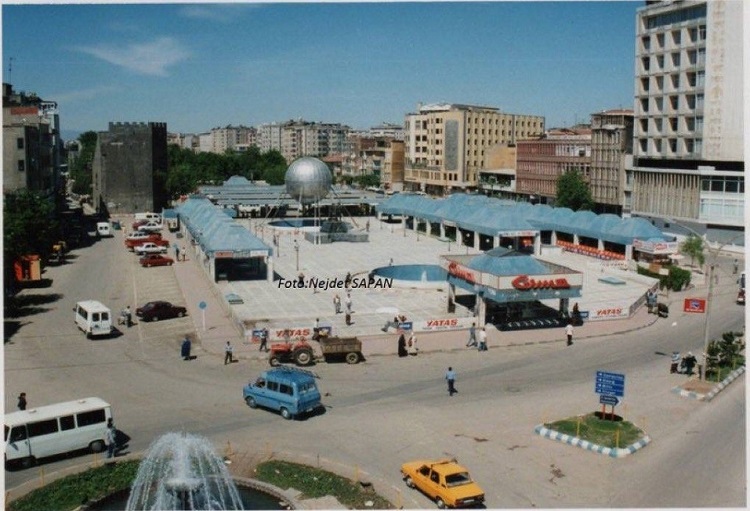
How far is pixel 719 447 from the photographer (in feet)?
68.8

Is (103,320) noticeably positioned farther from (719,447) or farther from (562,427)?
(719,447)

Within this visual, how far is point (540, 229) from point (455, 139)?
6042cm

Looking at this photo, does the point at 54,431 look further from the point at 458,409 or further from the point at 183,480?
the point at 458,409

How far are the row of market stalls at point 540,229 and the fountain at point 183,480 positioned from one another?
41763 mm

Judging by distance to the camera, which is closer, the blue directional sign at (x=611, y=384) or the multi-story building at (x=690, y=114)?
the blue directional sign at (x=611, y=384)

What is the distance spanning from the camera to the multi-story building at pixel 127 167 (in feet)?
320

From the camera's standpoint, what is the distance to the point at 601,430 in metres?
21.8

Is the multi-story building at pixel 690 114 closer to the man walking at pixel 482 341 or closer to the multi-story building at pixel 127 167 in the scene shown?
the man walking at pixel 482 341

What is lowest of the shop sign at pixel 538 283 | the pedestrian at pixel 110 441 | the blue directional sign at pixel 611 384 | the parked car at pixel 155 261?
the pedestrian at pixel 110 441

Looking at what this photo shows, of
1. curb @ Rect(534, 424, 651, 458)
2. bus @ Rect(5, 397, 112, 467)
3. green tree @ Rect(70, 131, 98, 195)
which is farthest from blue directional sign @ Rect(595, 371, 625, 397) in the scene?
green tree @ Rect(70, 131, 98, 195)

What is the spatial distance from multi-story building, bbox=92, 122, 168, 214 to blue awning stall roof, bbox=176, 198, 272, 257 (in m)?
39.5

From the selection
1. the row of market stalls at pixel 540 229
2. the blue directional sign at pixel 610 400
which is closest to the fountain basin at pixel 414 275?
the row of market stalls at pixel 540 229

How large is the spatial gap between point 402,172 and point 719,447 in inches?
4961

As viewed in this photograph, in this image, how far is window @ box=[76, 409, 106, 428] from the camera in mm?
20641
